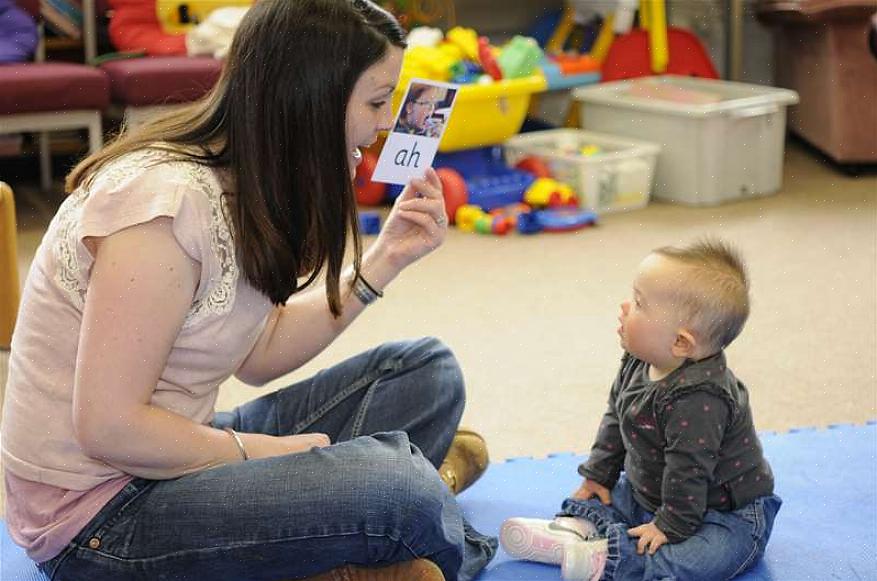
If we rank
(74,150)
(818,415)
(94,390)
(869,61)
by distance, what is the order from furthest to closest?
(74,150)
(869,61)
(818,415)
(94,390)

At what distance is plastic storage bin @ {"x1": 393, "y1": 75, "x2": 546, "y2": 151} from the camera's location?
11.3ft

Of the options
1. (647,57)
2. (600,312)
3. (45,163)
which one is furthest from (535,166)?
(45,163)

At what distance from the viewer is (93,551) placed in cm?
128

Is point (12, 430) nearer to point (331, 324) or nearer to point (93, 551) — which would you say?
point (93, 551)

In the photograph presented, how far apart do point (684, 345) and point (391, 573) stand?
17.6 inches

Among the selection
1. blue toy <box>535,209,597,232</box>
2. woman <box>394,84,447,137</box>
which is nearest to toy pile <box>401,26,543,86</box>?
blue toy <box>535,209,597,232</box>

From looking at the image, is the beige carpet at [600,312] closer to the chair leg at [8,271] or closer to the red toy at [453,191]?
the red toy at [453,191]

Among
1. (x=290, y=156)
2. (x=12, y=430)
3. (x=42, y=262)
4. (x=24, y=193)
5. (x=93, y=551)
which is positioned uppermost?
(x=290, y=156)

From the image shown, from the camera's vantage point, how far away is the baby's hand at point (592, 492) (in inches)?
64.5

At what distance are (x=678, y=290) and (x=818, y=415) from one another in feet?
2.25

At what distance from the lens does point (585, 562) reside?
152 cm

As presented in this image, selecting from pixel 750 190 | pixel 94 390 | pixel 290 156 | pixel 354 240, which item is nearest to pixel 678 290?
pixel 354 240

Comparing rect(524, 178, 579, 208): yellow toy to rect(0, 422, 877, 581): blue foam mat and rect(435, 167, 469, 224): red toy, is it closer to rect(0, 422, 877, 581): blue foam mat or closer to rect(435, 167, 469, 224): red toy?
rect(435, 167, 469, 224): red toy

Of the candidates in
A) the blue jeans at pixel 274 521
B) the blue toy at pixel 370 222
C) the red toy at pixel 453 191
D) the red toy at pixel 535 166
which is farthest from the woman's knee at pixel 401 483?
the red toy at pixel 535 166
